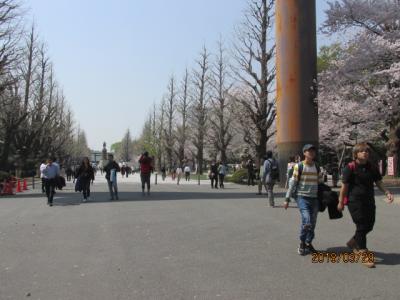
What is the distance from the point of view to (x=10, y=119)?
146 ft

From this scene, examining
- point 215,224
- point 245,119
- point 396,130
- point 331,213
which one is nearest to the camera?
point 331,213

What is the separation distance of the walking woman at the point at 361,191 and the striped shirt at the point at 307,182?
605 mm

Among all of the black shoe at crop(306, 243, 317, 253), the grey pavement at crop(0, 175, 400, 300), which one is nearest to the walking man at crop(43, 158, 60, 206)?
the grey pavement at crop(0, 175, 400, 300)

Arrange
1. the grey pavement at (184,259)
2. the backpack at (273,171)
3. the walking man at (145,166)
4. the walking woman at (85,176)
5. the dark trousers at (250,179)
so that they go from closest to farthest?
the grey pavement at (184,259)
the backpack at (273,171)
the walking woman at (85,176)
the walking man at (145,166)
the dark trousers at (250,179)

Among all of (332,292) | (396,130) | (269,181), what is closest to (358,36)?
(396,130)

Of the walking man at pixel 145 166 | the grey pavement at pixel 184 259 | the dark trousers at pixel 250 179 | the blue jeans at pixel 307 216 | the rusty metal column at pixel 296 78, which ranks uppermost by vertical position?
the rusty metal column at pixel 296 78

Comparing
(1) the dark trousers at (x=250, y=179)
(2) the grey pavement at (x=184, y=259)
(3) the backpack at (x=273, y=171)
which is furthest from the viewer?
(1) the dark trousers at (x=250, y=179)

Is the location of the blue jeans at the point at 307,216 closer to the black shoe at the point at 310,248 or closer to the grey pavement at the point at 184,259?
the black shoe at the point at 310,248

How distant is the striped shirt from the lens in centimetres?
763

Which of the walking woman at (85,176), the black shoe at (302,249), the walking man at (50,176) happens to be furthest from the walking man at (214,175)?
the black shoe at (302,249)

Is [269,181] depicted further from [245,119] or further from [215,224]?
[245,119]

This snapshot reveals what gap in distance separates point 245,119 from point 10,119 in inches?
758

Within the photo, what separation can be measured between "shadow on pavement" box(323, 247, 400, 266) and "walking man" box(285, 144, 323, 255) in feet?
1.50

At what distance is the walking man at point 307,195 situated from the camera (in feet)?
24.7
